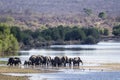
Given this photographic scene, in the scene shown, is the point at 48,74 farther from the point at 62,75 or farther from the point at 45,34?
the point at 45,34

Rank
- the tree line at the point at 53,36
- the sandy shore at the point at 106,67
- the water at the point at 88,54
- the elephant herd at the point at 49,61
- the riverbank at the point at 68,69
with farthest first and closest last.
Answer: the tree line at the point at 53,36, the water at the point at 88,54, the elephant herd at the point at 49,61, the sandy shore at the point at 106,67, the riverbank at the point at 68,69

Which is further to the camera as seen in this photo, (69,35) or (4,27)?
(69,35)

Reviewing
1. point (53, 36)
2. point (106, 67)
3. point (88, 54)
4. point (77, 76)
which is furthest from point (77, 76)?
point (53, 36)

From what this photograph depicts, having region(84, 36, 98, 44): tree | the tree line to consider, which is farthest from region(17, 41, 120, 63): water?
region(84, 36, 98, 44): tree

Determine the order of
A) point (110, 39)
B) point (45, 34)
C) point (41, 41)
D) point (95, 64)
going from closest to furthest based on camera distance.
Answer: point (95, 64), point (41, 41), point (45, 34), point (110, 39)

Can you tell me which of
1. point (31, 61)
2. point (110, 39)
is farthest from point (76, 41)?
point (31, 61)

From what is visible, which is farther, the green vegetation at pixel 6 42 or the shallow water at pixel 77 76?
the green vegetation at pixel 6 42

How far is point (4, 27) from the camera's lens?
118 meters

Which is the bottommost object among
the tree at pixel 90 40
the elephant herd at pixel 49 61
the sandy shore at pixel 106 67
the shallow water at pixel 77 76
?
the tree at pixel 90 40

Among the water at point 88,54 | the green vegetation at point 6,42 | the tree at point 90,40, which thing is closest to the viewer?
the water at point 88,54

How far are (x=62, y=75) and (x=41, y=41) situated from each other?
92073 millimetres

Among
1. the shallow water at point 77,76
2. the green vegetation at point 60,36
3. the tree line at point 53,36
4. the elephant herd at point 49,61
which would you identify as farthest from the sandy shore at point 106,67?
the green vegetation at point 60,36

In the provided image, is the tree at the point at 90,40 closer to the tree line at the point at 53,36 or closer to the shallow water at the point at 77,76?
the tree line at the point at 53,36

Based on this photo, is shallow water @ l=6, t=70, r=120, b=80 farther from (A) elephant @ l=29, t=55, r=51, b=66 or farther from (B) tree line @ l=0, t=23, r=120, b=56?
(B) tree line @ l=0, t=23, r=120, b=56
